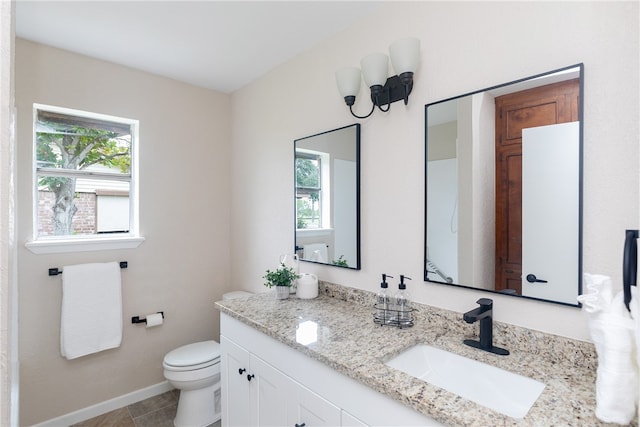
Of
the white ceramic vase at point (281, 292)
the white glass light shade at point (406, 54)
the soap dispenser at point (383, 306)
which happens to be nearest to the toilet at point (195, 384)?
the white ceramic vase at point (281, 292)

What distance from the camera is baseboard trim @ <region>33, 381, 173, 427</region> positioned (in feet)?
7.10

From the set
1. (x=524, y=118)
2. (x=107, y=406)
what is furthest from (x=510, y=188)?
(x=107, y=406)

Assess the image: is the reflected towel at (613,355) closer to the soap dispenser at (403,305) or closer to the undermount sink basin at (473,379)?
the undermount sink basin at (473,379)

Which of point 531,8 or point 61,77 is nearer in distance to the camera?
point 531,8

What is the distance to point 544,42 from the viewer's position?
1163 mm

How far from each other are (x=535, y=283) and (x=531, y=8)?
1.01 metres

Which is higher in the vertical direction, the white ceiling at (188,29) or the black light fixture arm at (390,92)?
the white ceiling at (188,29)

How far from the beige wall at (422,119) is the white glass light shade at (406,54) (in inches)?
2.5

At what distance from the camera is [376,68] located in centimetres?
159

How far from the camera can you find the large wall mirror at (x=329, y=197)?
6.04 feet

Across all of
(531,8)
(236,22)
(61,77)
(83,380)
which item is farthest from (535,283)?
(61,77)

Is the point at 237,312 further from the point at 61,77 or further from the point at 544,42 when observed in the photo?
the point at 61,77

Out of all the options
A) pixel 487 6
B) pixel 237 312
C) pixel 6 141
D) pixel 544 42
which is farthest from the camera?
pixel 237 312

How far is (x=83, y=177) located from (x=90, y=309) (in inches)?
37.2
